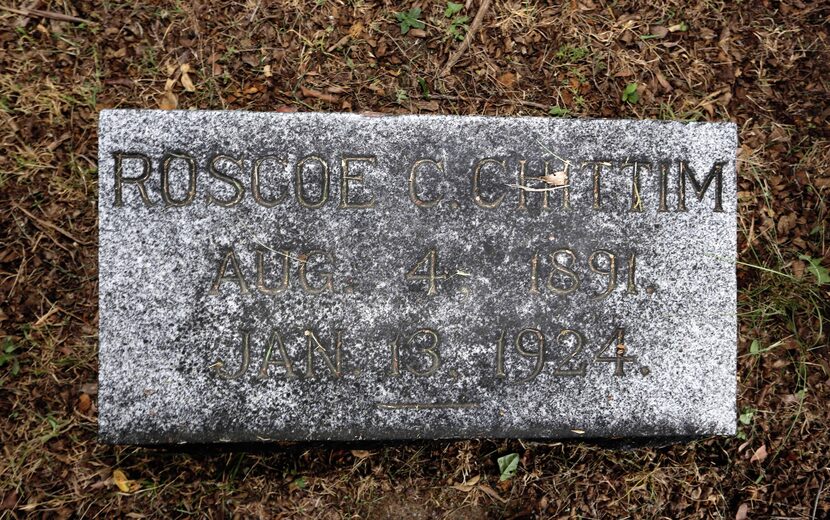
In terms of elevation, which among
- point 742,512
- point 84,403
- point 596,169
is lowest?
point 742,512

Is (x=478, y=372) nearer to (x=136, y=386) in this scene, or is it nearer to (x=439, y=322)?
(x=439, y=322)

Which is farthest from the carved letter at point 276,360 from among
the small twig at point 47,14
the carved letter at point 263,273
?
the small twig at point 47,14

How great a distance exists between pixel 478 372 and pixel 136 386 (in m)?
1.19

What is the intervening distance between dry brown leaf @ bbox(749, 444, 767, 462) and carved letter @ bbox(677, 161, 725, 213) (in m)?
1.18

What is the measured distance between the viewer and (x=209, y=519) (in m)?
2.35

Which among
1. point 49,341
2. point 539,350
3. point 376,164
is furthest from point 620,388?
point 49,341

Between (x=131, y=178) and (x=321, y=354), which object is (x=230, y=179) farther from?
(x=321, y=354)

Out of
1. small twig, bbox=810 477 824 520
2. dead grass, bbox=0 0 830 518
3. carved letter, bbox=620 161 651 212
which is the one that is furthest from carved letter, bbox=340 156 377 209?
small twig, bbox=810 477 824 520

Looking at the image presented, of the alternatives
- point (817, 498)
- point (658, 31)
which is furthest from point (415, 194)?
point (817, 498)

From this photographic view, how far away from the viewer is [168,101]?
245cm

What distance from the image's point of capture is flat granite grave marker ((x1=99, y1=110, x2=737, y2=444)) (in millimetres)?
1948

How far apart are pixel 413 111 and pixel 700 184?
1.20m

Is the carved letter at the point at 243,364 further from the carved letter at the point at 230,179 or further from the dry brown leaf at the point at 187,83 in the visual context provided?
the dry brown leaf at the point at 187,83

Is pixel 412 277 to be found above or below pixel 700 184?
below
